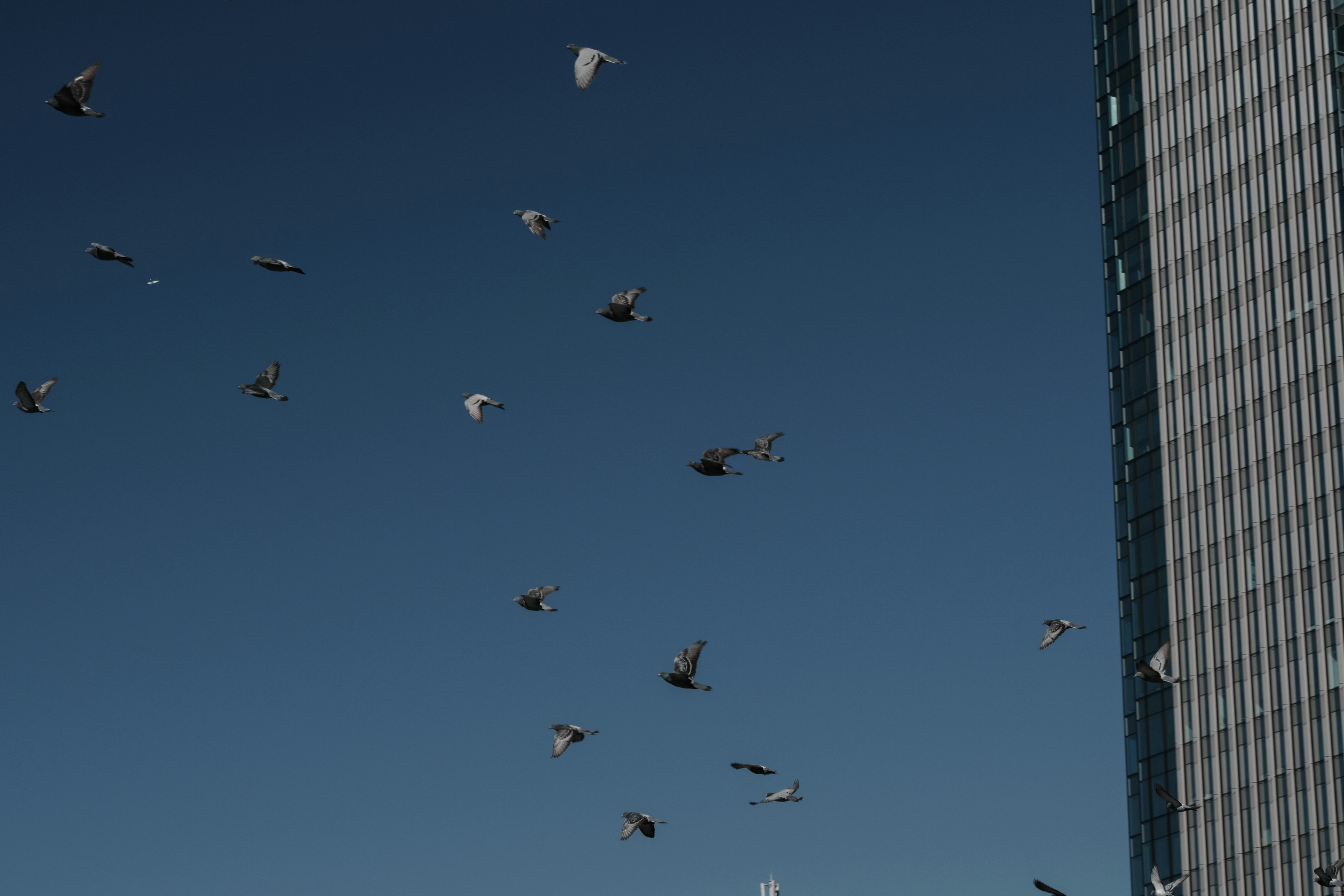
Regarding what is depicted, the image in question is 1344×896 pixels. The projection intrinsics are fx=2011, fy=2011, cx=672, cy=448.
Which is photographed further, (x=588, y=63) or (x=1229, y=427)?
(x=1229, y=427)

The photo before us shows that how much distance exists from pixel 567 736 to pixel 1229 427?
256 feet

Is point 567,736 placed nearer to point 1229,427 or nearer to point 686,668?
point 686,668

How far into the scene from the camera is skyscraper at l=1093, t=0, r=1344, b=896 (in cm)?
10212

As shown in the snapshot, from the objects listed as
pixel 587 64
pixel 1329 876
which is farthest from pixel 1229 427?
pixel 587 64

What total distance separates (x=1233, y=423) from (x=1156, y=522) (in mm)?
7158

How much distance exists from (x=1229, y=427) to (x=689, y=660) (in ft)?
259

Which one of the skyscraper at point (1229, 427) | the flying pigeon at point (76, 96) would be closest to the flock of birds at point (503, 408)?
the flying pigeon at point (76, 96)

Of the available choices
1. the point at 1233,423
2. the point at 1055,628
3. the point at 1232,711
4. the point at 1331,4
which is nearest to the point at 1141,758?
the point at 1232,711

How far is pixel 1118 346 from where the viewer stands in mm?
119875

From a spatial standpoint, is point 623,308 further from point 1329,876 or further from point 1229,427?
point 1229,427

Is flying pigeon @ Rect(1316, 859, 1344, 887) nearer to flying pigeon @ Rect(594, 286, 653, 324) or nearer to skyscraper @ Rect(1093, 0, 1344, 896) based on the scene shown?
flying pigeon @ Rect(594, 286, 653, 324)

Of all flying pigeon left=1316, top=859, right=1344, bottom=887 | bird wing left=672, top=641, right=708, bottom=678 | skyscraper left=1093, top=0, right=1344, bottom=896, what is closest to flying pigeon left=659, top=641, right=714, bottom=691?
bird wing left=672, top=641, right=708, bottom=678

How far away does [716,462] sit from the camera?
42656 millimetres

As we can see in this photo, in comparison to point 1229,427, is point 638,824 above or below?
below
